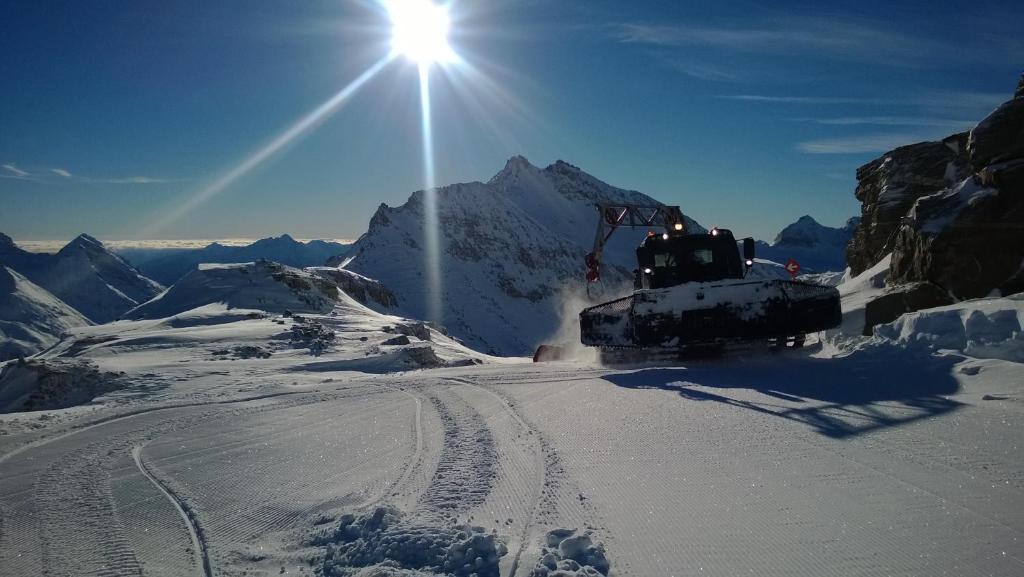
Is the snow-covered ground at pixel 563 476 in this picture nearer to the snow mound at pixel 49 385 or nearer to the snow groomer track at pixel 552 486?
the snow groomer track at pixel 552 486

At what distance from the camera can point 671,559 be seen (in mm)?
2889

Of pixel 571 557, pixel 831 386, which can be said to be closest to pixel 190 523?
pixel 571 557

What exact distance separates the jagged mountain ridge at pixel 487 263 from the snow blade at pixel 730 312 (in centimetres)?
4836

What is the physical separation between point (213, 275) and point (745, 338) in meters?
33.2

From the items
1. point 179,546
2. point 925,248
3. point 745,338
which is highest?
point 925,248

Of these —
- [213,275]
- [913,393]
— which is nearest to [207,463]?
[913,393]

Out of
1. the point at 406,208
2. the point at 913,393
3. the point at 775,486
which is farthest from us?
the point at 406,208

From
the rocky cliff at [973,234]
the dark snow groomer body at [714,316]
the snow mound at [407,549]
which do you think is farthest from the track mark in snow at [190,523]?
the rocky cliff at [973,234]

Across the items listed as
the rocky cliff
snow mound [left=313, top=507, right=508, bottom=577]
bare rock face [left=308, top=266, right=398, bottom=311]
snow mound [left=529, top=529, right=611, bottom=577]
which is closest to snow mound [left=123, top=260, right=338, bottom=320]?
bare rock face [left=308, top=266, right=398, bottom=311]

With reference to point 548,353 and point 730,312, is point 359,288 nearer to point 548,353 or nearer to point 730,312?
point 548,353

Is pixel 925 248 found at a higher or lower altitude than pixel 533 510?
higher

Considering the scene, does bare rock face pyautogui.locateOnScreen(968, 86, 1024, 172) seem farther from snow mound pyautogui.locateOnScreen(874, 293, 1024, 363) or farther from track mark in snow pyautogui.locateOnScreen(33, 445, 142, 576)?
track mark in snow pyautogui.locateOnScreen(33, 445, 142, 576)

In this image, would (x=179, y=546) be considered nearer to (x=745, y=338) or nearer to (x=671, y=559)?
(x=671, y=559)

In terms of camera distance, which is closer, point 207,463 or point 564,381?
point 207,463
